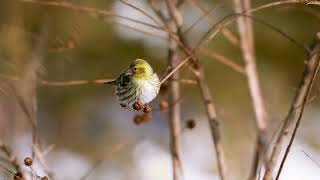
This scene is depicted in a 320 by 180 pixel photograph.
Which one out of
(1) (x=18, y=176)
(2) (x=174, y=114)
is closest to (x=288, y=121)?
(2) (x=174, y=114)

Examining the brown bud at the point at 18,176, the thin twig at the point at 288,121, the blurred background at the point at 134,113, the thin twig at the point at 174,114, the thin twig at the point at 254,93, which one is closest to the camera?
the brown bud at the point at 18,176

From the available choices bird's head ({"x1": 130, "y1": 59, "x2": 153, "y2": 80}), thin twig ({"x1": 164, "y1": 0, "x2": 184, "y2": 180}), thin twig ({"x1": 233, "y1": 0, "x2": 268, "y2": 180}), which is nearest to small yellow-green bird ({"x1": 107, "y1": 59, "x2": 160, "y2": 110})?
bird's head ({"x1": 130, "y1": 59, "x2": 153, "y2": 80})

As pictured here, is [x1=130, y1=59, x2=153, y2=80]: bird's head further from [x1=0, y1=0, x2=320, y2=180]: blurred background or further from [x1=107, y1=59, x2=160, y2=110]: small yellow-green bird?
[x1=0, y1=0, x2=320, y2=180]: blurred background

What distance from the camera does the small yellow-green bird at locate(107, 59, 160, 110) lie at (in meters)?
2.00

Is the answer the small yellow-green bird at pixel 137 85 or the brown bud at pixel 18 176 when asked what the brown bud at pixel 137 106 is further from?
the brown bud at pixel 18 176

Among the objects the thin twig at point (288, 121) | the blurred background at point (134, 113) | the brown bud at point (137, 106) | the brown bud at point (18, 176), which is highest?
the blurred background at point (134, 113)

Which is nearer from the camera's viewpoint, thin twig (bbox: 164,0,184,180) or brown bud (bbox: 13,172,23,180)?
brown bud (bbox: 13,172,23,180)

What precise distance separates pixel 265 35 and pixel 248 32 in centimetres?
Answer: 483

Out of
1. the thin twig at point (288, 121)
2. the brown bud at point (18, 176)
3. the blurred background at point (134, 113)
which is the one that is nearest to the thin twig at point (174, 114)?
the thin twig at point (288, 121)

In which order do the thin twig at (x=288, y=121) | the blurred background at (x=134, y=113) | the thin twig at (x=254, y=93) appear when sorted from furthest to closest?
1. the blurred background at (x=134, y=113)
2. the thin twig at (x=254, y=93)
3. the thin twig at (x=288, y=121)

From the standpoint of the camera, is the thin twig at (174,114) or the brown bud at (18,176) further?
the thin twig at (174,114)

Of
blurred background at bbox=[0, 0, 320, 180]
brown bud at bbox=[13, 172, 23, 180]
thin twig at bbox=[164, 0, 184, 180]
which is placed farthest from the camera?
blurred background at bbox=[0, 0, 320, 180]

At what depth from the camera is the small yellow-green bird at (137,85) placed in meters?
2.00

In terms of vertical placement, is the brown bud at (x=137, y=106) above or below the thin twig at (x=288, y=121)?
below
